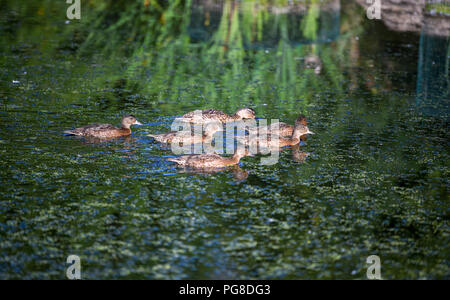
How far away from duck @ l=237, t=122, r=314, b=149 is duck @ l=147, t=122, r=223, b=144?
57 centimetres

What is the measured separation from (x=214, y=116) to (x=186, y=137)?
4.53 feet

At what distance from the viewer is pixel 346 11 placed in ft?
86.7

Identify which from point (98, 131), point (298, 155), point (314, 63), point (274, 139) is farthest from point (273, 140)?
point (314, 63)

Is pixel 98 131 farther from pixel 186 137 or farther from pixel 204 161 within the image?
pixel 204 161

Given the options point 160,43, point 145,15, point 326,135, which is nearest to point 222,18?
point 145,15

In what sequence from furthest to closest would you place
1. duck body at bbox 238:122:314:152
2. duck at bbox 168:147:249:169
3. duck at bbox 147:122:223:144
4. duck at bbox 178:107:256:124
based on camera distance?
duck at bbox 178:107:256:124
duck body at bbox 238:122:314:152
duck at bbox 147:122:223:144
duck at bbox 168:147:249:169

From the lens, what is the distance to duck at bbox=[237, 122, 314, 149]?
1158cm

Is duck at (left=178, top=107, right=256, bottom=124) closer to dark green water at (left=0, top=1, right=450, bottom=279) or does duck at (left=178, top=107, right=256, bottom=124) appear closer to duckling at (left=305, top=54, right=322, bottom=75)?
dark green water at (left=0, top=1, right=450, bottom=279)

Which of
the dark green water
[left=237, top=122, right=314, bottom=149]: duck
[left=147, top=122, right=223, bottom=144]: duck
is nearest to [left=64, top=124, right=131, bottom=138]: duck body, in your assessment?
the dark green water

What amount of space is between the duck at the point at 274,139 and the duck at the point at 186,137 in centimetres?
57

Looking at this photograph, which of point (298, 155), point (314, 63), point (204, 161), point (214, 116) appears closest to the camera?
point (204, 161)

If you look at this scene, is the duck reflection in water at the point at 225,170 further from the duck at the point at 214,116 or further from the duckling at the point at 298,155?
the duck at the point at 214,116

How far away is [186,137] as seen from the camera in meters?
11.4
